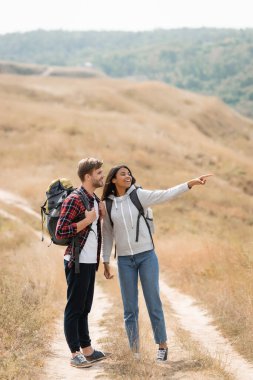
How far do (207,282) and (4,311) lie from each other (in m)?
6.11

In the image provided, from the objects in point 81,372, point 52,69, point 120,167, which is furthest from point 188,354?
point 52,69

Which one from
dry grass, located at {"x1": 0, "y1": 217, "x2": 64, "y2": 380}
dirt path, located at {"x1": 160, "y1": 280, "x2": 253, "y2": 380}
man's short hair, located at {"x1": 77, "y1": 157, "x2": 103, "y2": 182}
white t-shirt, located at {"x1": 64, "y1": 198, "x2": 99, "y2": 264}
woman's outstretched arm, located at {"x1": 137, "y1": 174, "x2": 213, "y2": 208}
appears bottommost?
dirt path, located at {"x1": 160, "y1": 280, "x2": 253, "y2": 380}

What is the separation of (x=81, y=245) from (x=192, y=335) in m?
3.36

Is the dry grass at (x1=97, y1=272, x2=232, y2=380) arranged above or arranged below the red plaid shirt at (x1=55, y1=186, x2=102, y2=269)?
below

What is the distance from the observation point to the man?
6.33 metres

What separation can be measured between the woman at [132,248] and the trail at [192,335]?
0.67m

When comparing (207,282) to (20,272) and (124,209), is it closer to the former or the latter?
(20,272)

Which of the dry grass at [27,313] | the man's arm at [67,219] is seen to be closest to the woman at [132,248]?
the man's arm at [67,219]

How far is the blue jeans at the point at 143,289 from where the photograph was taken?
6.79 m

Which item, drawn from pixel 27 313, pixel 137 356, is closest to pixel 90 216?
pixel 137 356

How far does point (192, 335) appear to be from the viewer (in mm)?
9031

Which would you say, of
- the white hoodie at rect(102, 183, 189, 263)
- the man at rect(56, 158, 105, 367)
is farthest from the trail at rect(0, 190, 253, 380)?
the white hoodie at rect(102, 183, 189, 263)

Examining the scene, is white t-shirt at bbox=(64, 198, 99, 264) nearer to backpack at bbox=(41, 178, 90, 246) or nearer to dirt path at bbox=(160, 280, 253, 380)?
backpack at bbox=(41, 178, 90, 246)

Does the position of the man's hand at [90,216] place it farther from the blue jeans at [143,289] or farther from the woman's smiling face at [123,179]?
the blue jeans at [143,289]
